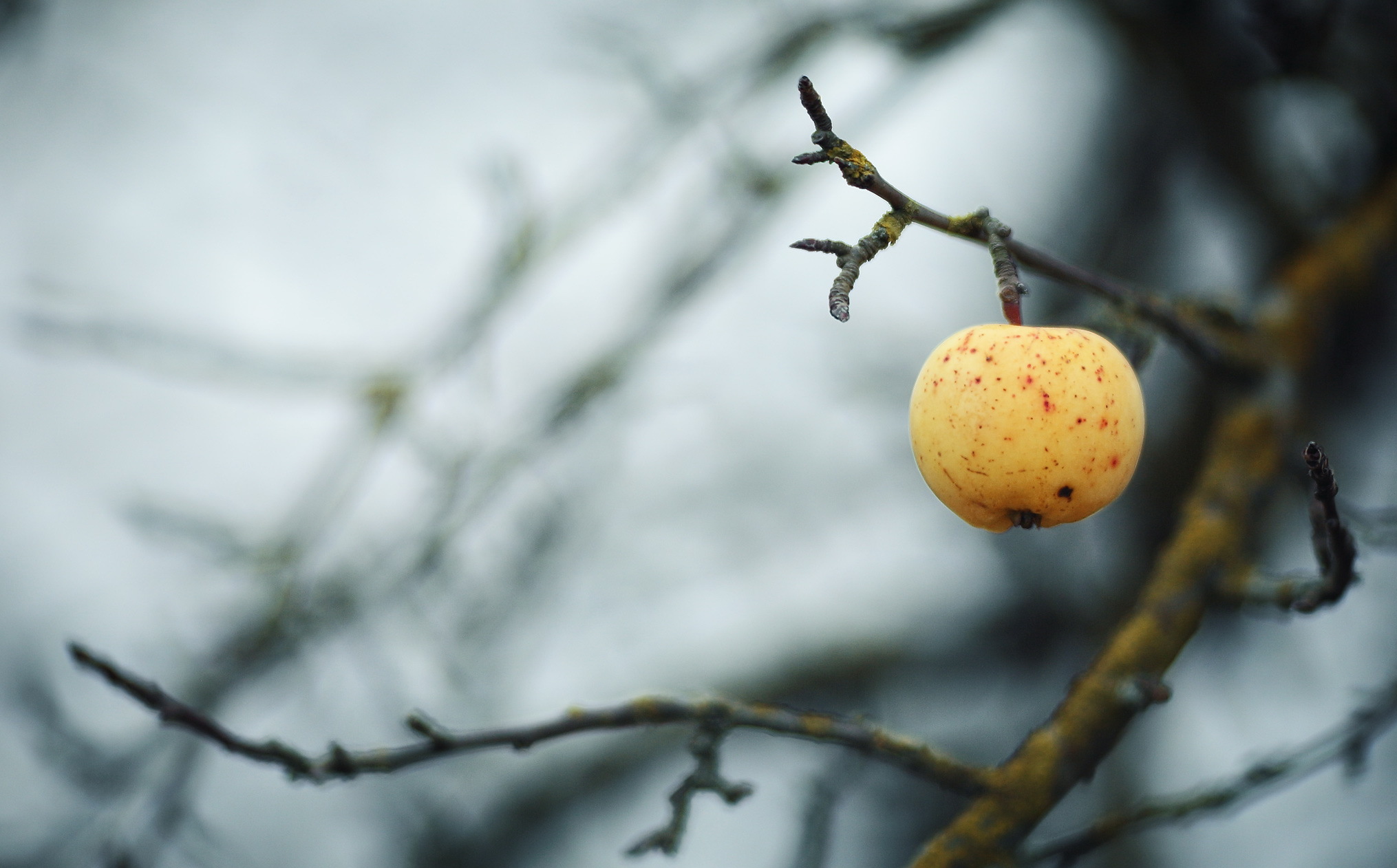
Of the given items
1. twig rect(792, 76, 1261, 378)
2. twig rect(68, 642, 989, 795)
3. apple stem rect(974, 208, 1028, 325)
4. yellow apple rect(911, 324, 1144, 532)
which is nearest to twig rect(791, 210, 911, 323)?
twig rect(792, 76, 1261, 378)

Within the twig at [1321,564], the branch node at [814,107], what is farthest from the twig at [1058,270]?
the twig at [1321,564]

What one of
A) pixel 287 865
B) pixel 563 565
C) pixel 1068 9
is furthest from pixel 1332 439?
pixel 287 865

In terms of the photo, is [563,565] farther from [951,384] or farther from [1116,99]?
[1116,99]

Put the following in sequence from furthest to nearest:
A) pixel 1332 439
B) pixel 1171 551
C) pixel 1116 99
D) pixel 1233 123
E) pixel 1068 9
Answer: pixel 1116 99 → pixel 1068 9 → pixel 1233 123 → pixel 1332 439 → pixel 1171 551

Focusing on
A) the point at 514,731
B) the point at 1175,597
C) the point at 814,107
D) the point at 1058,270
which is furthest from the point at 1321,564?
the point at 514,731

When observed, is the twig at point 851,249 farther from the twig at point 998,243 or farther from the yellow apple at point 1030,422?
the yellow apple at point 1030,422

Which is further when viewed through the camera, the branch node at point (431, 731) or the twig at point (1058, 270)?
the branch node at point (431, 731)
